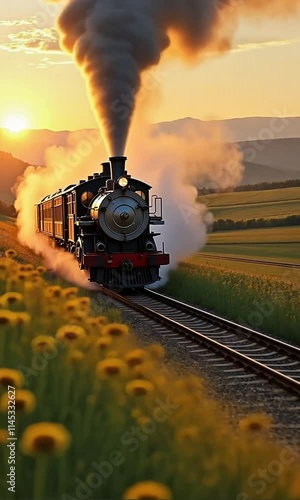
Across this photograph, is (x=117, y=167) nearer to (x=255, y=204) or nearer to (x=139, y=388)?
(x=139, y=388)

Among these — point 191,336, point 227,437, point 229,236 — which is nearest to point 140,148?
point 229,236

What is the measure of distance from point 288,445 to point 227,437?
2.16 m

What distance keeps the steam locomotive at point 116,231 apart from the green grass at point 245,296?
1209 mm

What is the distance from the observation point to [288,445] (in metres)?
6.66

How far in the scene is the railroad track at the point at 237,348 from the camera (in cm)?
920

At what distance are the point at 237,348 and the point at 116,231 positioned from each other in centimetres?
702

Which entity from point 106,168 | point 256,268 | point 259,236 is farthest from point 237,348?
point 259,236

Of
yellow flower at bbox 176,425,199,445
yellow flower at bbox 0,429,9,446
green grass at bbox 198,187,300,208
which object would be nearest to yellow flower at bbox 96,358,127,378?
yellow flower at bbox 176,425,199,445

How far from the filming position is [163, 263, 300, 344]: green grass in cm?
1319

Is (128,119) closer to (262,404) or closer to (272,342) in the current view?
(272,342)

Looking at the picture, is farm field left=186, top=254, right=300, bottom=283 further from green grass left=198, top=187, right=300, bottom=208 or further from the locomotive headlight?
green grass left=198, top=187, right=300, bottom=208

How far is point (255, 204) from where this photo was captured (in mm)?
52719

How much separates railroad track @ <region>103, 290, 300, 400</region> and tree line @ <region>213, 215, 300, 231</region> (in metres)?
25.2

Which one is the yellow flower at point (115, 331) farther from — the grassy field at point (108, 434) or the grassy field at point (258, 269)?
the grassy field at point (258, 269)
